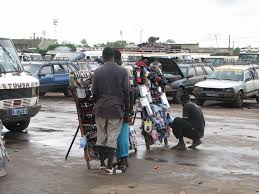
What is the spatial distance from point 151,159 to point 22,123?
4.28 metres

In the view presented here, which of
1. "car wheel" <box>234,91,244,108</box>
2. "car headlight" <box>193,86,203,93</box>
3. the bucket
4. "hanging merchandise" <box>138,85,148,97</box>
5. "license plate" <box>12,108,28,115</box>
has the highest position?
"hanging merchandise" <box>138,85,148,97</box>

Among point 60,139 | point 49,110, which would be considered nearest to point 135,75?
point 60,139

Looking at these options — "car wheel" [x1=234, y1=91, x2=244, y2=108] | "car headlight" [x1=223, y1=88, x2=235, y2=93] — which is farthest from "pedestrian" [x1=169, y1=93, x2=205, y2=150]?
"car wheel" [x1=234, y1=91, x2=244, y2=108]

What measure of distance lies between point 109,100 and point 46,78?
53.5ft

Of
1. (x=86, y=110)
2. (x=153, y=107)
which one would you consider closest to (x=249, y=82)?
(x=153, y=107)

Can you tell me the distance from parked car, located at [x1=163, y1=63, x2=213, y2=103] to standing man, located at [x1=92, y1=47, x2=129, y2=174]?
14473 mm

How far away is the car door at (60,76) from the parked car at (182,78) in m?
4.61

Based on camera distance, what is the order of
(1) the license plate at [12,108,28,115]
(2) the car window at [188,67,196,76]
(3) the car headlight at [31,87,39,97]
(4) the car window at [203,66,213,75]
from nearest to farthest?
(1) the license plate at [12,108,28,115], (3) the car headlight at [31,87,39,97], (2) the car window at [188,67,196,76], (4) the car window at [203,66,213,75]

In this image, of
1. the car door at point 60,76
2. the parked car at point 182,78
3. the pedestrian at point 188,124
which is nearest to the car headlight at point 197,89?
the parked car at point 182,78

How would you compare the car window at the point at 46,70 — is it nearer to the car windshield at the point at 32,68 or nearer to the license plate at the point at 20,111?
the car windshield at the point at 32,68

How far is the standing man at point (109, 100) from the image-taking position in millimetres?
7734

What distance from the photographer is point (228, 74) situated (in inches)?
893

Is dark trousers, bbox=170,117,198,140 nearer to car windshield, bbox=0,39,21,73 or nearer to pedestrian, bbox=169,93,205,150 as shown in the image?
pedestrian, bbox=169,93,205,150

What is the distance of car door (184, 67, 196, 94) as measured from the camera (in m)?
23.2
